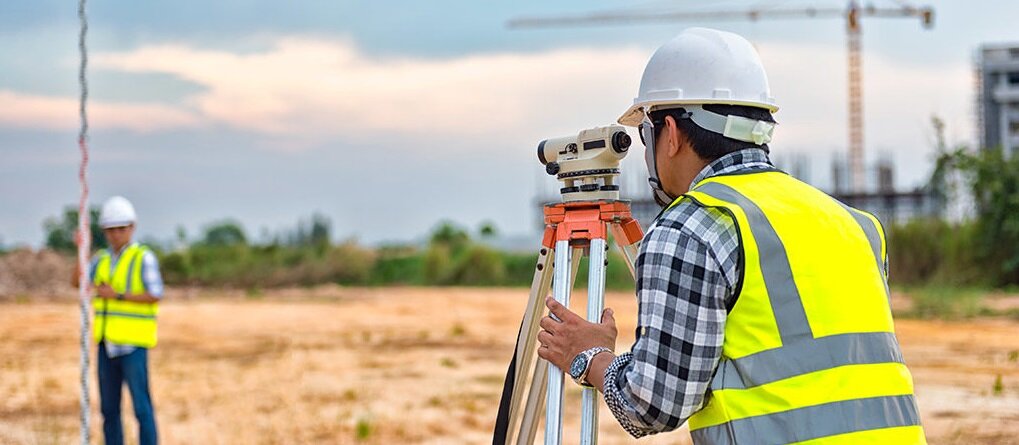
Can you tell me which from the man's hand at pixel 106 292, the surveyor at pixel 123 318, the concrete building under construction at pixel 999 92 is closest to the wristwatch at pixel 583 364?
the surveyor at pixel 123 318

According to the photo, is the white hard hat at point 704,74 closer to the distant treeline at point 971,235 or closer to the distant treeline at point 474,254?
the distant treeline at point 474,254

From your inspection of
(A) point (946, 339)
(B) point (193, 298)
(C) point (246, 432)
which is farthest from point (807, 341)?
(B) point (193, 298)

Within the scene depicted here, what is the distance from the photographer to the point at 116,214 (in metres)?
6.06

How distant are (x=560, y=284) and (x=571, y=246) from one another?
0.44 ft

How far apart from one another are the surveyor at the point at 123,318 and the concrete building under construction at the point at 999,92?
→ 72.4 meters

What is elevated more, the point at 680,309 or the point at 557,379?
the point at 680,309

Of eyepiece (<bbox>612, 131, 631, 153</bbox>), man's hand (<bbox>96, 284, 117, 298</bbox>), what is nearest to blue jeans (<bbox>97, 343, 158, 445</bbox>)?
man's hand (<bbox>96, 284, 117, 298</bbox>)

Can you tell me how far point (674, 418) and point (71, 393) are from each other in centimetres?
930

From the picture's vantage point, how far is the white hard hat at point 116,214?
19.8ft

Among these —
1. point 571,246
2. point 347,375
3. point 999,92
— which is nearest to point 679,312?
point 571,246

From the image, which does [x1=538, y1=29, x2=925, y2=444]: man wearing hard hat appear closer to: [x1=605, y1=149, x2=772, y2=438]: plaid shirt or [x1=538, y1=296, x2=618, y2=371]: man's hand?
[x1=605, y1=149, x2=772, y2=438]: plaid shirt

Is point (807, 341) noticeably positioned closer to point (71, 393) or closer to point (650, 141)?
point (650, 141)

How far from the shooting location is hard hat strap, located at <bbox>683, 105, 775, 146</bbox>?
191 centimetres

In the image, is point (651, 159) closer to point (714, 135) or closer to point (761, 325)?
point (714, 135)
